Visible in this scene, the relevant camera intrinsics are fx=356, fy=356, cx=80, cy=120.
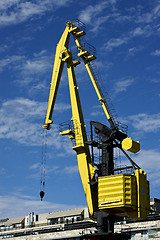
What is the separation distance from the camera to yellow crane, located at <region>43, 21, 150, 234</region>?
1180 inches

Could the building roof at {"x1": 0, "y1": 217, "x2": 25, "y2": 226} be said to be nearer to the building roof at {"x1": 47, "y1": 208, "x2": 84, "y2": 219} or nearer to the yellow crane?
the building roof at {"x1": 47, "y1": 208, "x2": 84, "y2": 219}

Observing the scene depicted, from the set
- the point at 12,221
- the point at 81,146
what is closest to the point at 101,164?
the point at 81,146

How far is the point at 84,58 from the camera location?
39.3 m

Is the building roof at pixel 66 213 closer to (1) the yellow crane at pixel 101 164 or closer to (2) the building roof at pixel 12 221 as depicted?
(2) the building roof at pixel 12 221

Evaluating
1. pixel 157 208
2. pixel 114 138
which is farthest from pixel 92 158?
pixel 157 208

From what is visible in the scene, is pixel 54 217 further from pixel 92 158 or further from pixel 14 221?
pixel 92 158

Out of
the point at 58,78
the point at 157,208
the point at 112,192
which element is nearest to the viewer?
the point at 112,192

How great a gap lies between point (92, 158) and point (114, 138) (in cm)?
292

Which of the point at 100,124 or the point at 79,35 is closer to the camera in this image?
the point at 100,124

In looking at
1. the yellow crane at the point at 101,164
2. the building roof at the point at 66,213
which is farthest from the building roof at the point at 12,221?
the yellow crane at the point at 101,164

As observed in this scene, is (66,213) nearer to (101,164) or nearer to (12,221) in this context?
(12,221)

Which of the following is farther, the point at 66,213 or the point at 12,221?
the point at 12,221

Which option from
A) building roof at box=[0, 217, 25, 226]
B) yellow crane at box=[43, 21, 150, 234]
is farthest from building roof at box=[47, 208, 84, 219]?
yellow crane at box=[43, 21, 150, 234]

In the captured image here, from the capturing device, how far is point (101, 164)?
108ft
